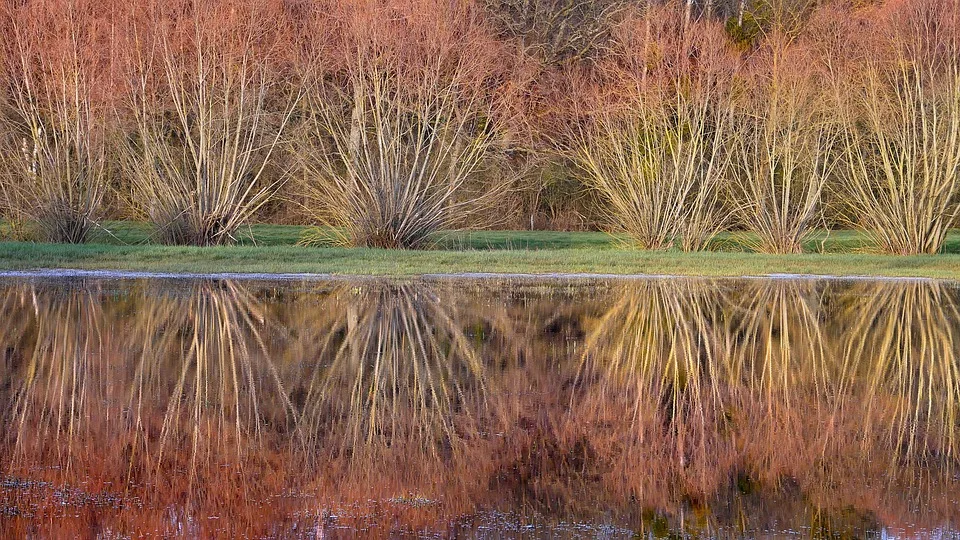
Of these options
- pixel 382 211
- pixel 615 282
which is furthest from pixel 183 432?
pixel 382 211

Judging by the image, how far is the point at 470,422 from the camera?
8.32 metres

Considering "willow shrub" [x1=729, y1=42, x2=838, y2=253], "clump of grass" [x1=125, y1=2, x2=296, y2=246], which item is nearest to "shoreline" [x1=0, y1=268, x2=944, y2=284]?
"clump of grass" [x1=125, y1=2, x2=296, y2=246]

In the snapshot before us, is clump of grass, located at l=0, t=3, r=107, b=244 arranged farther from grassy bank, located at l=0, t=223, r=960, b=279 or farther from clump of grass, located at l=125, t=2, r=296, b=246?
grassy bank, located at l=0, t=223, r=960, b=279

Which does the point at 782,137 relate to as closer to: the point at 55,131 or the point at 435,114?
the point at 435,114

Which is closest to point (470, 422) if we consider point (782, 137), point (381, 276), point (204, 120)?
point (381, 276)

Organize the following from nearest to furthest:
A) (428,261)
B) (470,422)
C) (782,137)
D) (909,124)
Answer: (470,422) → (428,261) → (909,124) → (782,137)

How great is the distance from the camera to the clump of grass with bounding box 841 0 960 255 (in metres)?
27.8

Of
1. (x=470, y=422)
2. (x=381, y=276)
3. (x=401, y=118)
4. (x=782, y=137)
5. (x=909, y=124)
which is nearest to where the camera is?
(x=470, y=422)

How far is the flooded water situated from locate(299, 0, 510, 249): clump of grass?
36.0 feet

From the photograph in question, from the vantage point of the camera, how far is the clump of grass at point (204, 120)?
25438 mm

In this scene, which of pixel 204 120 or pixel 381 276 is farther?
pixel 204 120

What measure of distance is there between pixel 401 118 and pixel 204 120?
13.8ft

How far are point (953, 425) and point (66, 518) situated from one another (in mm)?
5965

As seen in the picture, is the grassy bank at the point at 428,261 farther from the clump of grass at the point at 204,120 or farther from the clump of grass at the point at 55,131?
the clump of grass at the point at 55,131
